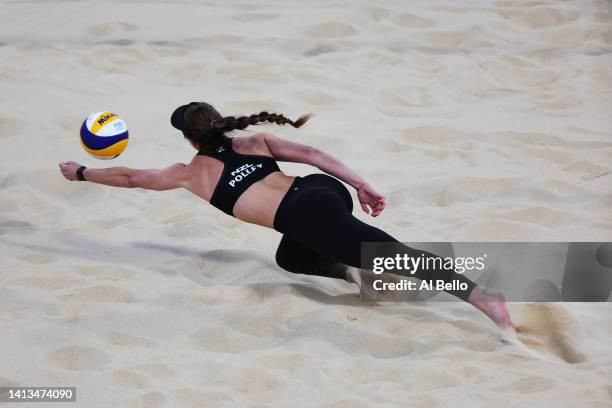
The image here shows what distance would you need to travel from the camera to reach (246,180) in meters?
3.88

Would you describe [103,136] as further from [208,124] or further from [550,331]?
[550,331]

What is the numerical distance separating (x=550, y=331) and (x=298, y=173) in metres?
2.00

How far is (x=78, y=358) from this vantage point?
10.8ft

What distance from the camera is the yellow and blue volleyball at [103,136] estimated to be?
422cm

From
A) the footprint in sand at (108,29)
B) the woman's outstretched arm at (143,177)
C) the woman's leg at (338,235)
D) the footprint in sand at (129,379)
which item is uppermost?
the footprint in sand at (108,29)

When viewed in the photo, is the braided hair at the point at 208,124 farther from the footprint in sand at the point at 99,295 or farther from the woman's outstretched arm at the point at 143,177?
the footprint in sand at the point at 99,295

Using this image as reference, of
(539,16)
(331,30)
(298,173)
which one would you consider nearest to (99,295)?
(298,173)

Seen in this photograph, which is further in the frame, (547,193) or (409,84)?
(409,84)

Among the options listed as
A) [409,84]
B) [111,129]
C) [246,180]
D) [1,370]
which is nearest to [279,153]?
[246,180]

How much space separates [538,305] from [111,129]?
193 centimetres

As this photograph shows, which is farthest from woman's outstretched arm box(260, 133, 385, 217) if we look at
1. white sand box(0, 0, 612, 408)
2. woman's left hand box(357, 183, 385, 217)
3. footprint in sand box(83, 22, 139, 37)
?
footprint in sand box(83, 22, 139, 37)

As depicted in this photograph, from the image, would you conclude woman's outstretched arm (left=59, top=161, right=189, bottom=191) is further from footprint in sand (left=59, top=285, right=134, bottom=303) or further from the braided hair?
footprint in sand (left=59, top=285, right=134, bottom=303)

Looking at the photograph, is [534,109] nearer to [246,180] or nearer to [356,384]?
[246,180]

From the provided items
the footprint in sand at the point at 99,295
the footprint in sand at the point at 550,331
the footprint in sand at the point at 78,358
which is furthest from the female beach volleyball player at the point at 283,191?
the footprint in sand at the point at 78,358
